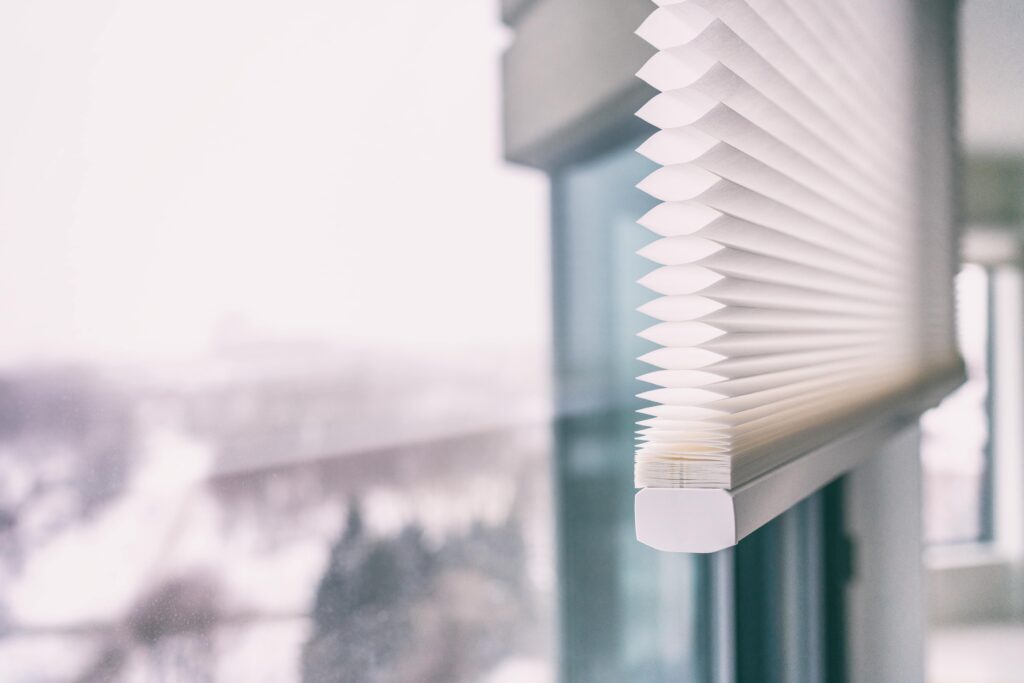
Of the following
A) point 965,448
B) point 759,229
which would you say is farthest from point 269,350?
point 965,448

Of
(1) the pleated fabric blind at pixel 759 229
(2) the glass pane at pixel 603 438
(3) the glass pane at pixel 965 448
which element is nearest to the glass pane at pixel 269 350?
(2) the glass pane at pixel 603 438

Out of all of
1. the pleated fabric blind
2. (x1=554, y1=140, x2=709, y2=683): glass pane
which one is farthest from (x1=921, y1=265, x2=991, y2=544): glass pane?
(x1=554, y1=140, x2=709, y2=683): glass pane

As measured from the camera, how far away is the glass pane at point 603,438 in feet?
2.40

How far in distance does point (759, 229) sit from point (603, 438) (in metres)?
0.32

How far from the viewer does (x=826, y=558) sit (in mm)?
992

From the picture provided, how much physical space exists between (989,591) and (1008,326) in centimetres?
42

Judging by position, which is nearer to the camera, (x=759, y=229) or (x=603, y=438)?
(x=759, y=229)

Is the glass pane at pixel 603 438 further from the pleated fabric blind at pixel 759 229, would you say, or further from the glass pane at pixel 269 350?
the pleated fabric blind at pixel 759 229

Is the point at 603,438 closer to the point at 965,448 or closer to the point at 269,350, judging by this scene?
the point at 269,350

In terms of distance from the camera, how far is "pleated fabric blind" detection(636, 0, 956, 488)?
426 mm

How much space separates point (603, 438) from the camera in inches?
29.7

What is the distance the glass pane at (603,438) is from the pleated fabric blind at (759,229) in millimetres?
195

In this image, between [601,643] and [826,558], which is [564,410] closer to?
[601,643]

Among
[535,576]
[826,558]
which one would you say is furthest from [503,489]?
[826,558]
